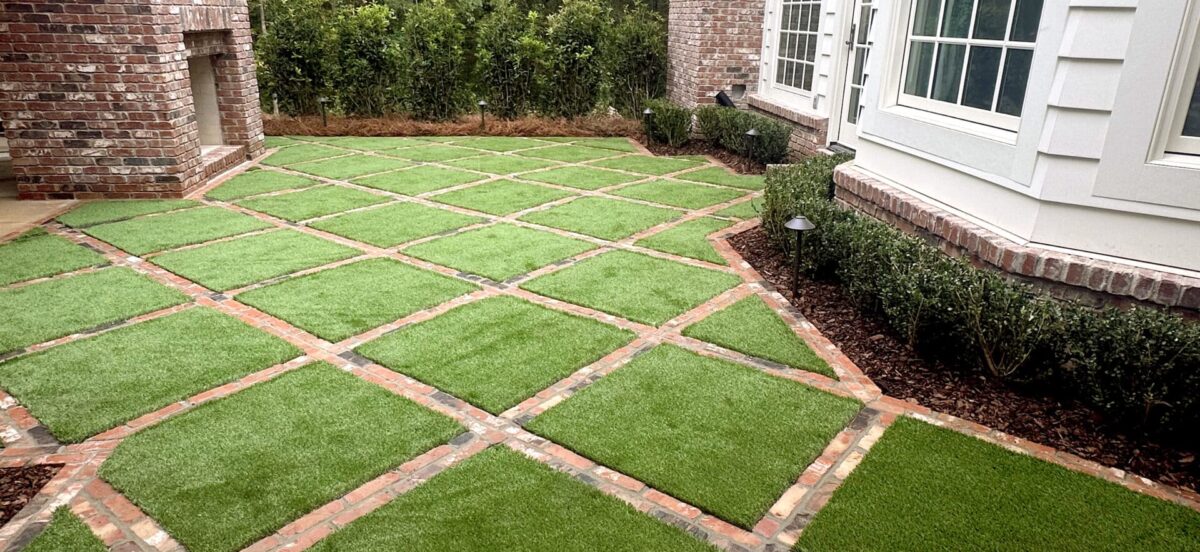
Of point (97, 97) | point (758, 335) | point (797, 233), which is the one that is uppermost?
point (97, 97)

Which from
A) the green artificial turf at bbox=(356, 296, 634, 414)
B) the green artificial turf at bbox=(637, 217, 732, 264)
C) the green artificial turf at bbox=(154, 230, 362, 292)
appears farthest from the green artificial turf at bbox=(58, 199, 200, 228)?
the green artificial turf at bbox=(637, 217, 732, 264)

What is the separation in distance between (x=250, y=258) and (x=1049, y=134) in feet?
17.9

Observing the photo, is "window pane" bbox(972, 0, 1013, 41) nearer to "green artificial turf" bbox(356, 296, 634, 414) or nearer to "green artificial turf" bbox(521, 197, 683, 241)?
"green artificial turf" bbox(356, 296, 634, 414)

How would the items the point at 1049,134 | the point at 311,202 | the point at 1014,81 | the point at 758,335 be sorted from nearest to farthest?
the point at 1049,134, the point at 1014,81, the point at 758,335, the point at 311,202

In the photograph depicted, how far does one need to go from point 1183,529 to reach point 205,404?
13.6ft

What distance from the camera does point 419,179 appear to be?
8.57 m

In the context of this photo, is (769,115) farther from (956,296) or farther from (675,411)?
(675,411)

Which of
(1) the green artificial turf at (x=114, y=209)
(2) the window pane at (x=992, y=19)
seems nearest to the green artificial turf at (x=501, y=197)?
(1) the green artificial turf at (x=114, y=209)

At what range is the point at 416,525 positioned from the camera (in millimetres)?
2596

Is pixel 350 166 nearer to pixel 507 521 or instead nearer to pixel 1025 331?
pixel 507 521

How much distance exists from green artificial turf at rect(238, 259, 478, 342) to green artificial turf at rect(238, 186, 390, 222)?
6.27ft

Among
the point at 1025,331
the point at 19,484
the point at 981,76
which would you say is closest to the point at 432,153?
the point at 981,76

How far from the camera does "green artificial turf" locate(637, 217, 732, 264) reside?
226 inches

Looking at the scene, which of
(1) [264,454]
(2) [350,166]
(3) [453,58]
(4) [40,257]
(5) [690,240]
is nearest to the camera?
(1) [264,454]
